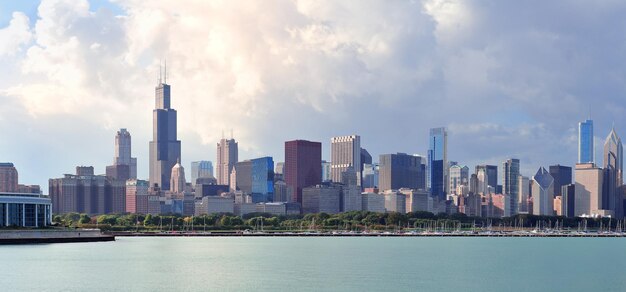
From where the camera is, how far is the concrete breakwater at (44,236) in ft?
435

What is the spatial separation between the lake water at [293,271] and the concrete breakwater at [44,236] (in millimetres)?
8161

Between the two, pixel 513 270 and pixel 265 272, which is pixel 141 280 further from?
pixel 513 270

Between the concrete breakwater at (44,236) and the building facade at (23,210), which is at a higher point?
the building facade at (23,210)

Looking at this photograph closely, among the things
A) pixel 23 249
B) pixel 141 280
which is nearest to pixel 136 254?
pixel 23 249

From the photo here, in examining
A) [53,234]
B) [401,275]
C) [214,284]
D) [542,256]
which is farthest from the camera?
[53,234]

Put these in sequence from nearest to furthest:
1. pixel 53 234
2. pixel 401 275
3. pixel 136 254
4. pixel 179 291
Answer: pixel 179 291 → pixel 401 275 → pixel 136 254 → pixel 53 234

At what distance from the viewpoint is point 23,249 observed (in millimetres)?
119312

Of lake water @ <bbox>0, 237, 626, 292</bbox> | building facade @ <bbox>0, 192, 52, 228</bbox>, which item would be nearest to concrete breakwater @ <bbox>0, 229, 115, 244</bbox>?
building facade @ <bbox>0, 192, 52, 228</bbox>

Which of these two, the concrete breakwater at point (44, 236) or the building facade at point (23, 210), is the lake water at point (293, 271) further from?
the building facade at point (23, 210)

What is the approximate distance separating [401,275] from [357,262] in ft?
56.7

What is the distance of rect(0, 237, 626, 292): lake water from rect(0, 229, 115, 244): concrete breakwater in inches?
321

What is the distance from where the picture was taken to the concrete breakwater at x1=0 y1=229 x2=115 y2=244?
13262cm

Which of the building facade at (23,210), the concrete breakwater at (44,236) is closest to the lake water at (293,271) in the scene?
the concrete breakwater at (44,236)

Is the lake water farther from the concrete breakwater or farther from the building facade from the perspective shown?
the building facade
